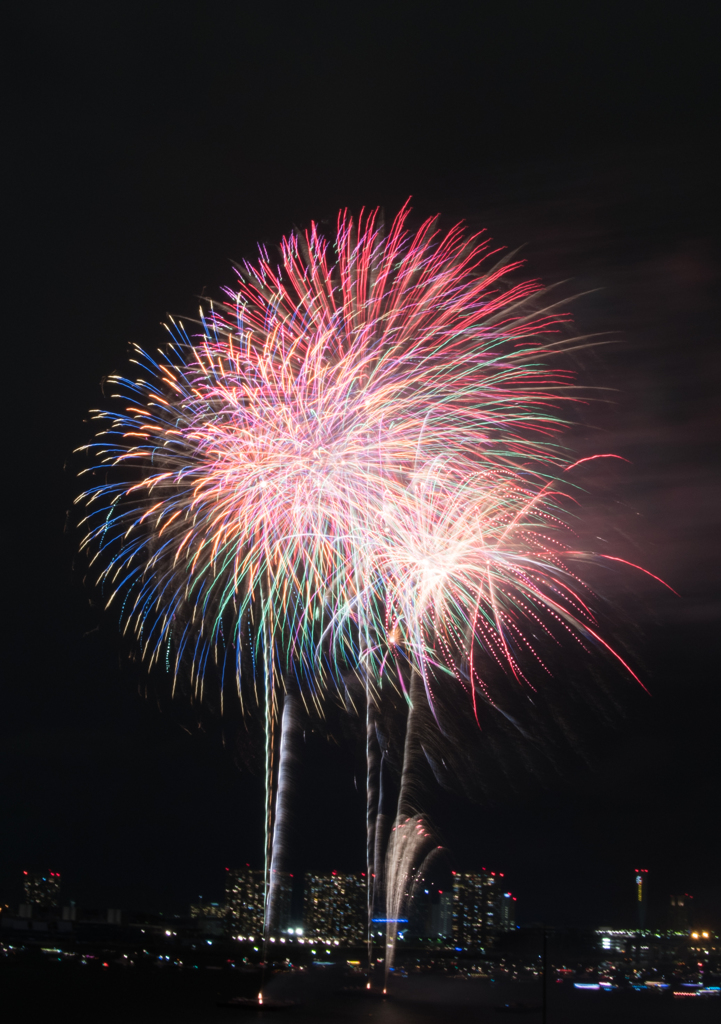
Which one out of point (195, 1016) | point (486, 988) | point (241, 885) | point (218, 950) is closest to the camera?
point (195, 1016)

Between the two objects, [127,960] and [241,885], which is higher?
[241,885]

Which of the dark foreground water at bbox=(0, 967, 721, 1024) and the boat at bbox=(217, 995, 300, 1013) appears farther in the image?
the boat at bbox=(217, 995, 300, 1013)

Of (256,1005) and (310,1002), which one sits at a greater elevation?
(256,1005)

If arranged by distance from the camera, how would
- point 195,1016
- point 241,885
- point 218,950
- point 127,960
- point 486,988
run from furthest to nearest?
point 241,885
point 218,950
point 127,960
point 486,988
point 195,1016

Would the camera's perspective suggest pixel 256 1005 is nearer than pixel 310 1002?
Yes

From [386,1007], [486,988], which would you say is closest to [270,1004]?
[386,1007]

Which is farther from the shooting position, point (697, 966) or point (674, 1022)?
point (697, 966)

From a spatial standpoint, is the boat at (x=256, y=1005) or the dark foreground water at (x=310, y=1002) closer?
the dark foreground water at (x=310, y=1002)

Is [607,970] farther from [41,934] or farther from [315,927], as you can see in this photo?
[41,934]
